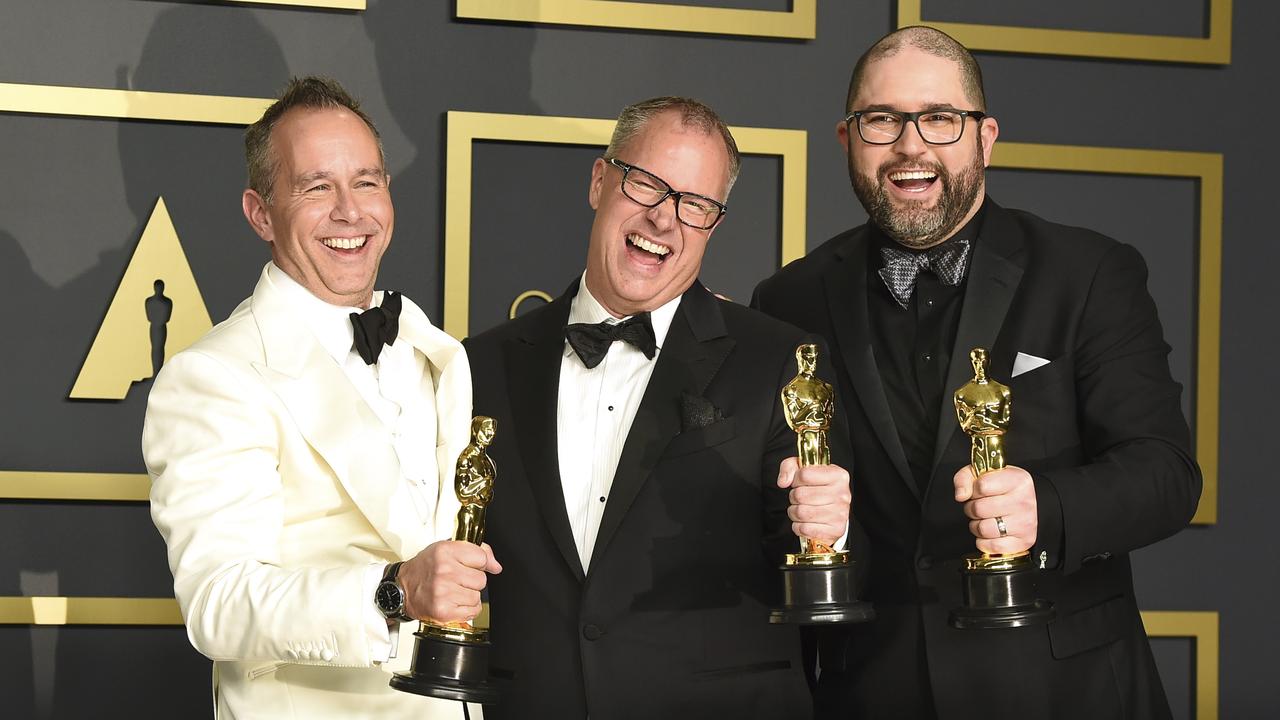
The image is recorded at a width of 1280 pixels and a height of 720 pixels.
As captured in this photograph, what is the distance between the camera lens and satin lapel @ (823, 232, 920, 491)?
258cm

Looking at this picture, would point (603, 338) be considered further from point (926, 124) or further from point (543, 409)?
point (926, 124)

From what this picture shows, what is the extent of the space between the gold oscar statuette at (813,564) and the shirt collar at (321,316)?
2.59 feet

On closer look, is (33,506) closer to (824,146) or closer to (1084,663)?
(824,146)

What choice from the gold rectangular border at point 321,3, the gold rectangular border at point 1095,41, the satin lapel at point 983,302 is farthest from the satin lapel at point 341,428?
the gold rectangular border at point 1095,41

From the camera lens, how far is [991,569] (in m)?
2.13

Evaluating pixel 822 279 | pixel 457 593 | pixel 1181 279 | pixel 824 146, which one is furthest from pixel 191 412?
pixel 1181 279

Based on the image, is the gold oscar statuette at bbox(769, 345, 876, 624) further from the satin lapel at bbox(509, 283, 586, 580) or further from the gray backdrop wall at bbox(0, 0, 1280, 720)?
the gray backdrop wall at bbox(0, 0, 1280, 720)

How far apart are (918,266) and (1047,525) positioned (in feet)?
2.24

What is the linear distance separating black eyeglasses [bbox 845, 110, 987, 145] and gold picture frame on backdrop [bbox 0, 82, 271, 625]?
1.72 meters

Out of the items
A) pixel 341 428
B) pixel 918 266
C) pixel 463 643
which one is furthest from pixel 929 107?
pixel 463 643

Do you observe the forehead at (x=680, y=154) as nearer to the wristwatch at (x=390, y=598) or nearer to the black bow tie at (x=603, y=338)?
the black bow tie at (x=603, y=338)

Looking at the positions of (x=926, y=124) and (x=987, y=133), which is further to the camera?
(x=987, y=133)

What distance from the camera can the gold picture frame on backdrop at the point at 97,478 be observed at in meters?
3.47

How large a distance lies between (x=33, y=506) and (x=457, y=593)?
6.59 ft
